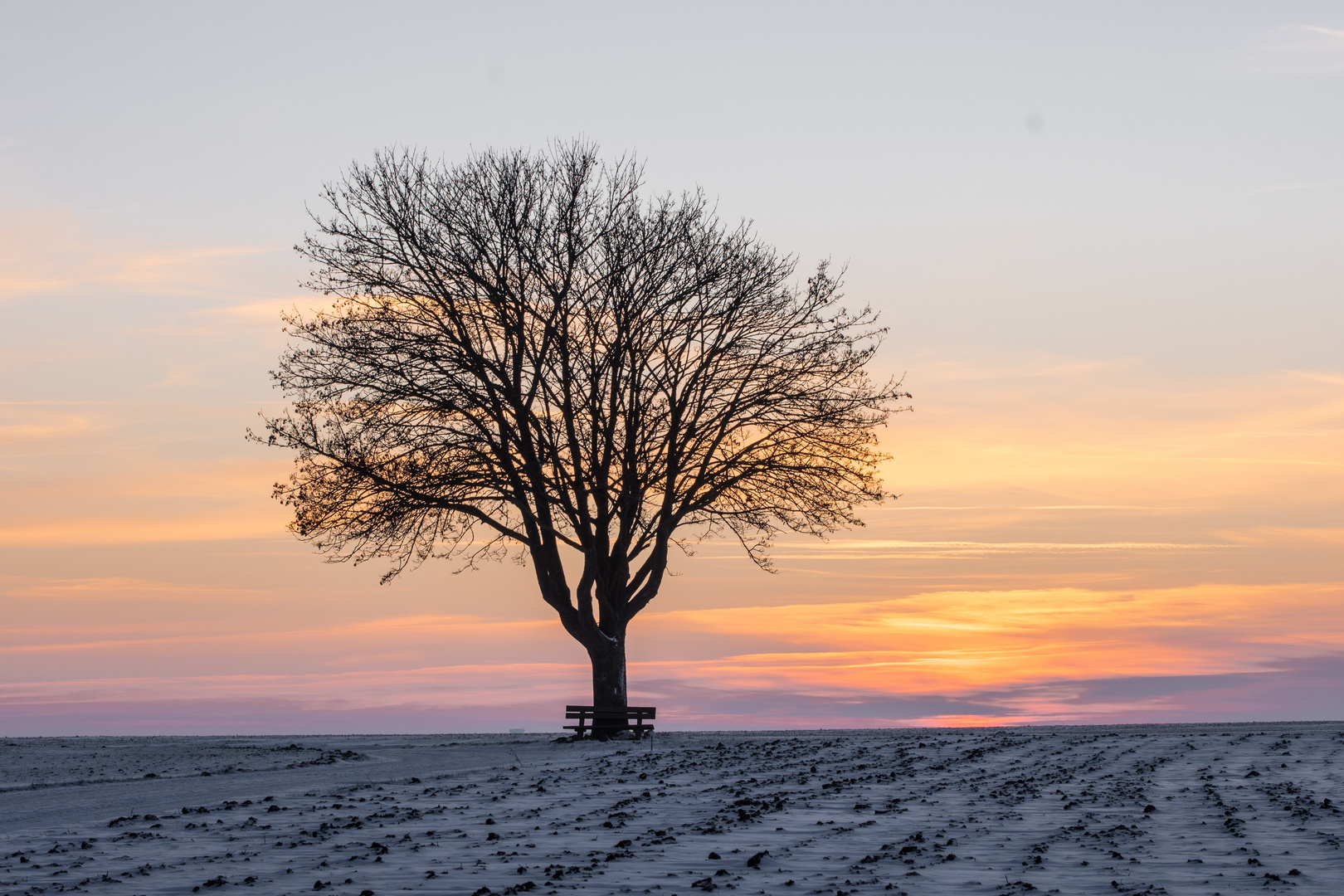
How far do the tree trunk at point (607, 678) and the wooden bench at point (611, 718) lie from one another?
1.2 inches

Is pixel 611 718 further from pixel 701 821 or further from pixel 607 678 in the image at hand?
pixel 701 821

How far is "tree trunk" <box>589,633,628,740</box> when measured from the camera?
31281mm

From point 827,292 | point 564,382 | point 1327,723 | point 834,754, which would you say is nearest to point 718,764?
point 834,754

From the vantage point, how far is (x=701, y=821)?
15562mm

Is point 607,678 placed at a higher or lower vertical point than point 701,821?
higher

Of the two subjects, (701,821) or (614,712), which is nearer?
(701,821)

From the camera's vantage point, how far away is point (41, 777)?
76.4ft

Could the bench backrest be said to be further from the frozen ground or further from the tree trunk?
the frozen ground

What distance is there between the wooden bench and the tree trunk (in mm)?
30

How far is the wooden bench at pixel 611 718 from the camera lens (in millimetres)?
31047

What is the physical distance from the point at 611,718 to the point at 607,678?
1.00 metres

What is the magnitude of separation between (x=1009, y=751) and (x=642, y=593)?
34.2 feet

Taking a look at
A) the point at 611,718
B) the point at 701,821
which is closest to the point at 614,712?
the point at 611,718

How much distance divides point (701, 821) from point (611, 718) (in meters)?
16.2
